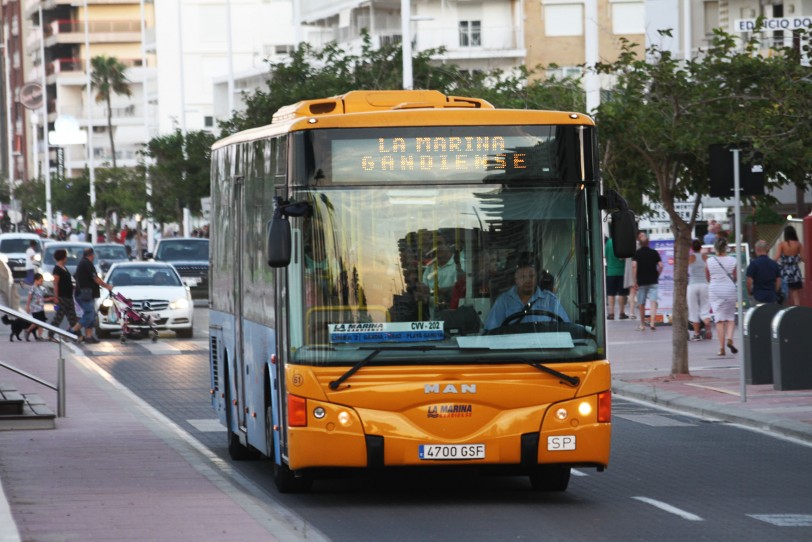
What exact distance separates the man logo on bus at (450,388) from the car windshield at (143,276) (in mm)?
25658

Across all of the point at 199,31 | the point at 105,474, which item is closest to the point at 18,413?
the point at 105,474

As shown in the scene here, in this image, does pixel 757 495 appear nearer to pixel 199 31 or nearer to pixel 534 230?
pixel 534 230

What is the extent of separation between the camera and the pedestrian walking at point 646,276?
34031mm

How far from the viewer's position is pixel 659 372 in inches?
985

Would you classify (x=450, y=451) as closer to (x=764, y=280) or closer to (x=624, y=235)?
(x=624, y=235)

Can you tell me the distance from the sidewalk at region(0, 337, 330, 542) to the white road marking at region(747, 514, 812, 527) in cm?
289

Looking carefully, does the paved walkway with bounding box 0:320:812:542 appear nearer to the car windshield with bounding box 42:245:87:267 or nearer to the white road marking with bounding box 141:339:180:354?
the white road marking with bounding box 141:339:180:354

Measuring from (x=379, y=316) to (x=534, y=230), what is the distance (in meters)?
1.20

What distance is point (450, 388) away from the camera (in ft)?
39.8

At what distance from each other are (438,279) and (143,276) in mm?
26202

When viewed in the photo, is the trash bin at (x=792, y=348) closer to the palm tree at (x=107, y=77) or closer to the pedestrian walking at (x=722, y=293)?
the pedestrian walking at (x=722, y=293)

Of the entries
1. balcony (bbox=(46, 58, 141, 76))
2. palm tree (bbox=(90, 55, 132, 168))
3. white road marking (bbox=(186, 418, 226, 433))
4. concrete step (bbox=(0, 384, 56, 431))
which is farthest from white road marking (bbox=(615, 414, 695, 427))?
balcony (bbox=(46, 58, 141, 76))

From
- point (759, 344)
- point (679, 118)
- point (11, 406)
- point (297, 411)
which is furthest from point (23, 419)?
point (679, 118)

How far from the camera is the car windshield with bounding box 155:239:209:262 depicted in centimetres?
4953
